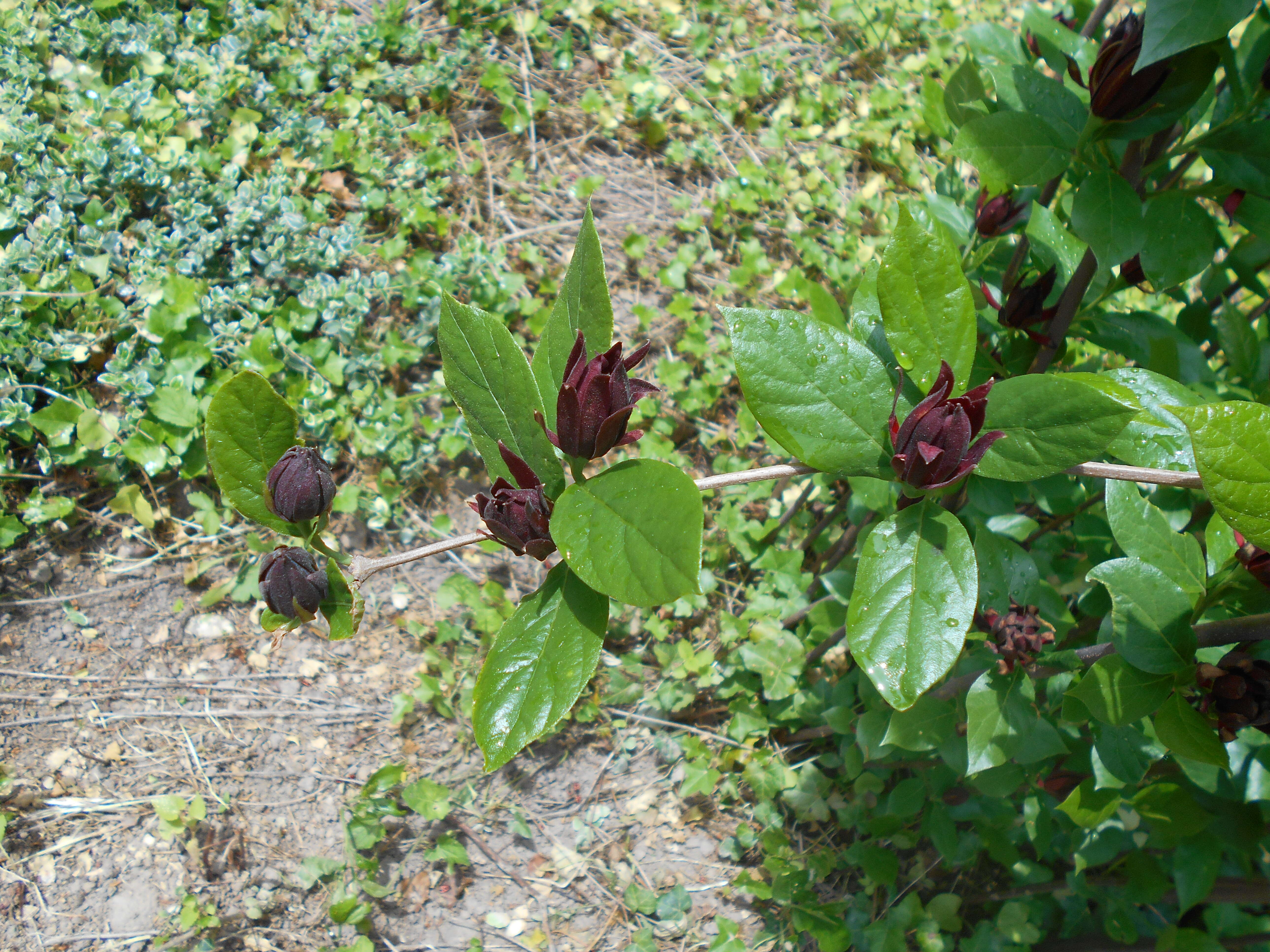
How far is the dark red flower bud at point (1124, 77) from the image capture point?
98cm

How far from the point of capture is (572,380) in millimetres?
800

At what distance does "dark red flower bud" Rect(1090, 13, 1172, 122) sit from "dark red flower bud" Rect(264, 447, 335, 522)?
1115 mm

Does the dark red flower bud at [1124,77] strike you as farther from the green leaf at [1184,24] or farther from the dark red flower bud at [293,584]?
the dark red flower bud at [293,584]

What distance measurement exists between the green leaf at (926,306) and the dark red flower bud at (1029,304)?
1.96ft

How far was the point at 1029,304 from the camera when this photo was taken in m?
1.35

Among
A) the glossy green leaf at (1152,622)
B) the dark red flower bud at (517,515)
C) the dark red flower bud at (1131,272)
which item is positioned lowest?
the glossy green leaf at (1152,622)

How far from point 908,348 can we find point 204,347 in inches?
88.0

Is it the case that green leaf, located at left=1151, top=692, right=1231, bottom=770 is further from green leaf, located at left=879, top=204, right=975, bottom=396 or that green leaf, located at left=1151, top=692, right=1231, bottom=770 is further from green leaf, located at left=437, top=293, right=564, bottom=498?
green leaf, located at left=437, top=293, right=564, bottom=498

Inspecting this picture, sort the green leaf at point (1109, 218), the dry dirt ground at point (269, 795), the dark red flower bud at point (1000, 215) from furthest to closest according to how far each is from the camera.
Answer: the dry dirt ground at point (269, 795)
the dark red flower bud at point (1000, 215)
the green leaf at point (1109, 218)

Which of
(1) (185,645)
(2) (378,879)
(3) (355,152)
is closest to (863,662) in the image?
(2) (378,879)

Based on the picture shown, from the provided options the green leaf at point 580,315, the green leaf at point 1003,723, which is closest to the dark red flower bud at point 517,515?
the green leaf at point 580,315

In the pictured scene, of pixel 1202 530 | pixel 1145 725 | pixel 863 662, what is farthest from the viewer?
pixel 1202 530

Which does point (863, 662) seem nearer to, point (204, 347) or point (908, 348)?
point (908, 348)

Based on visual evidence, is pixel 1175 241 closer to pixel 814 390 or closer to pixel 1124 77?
pixel 1124 77
